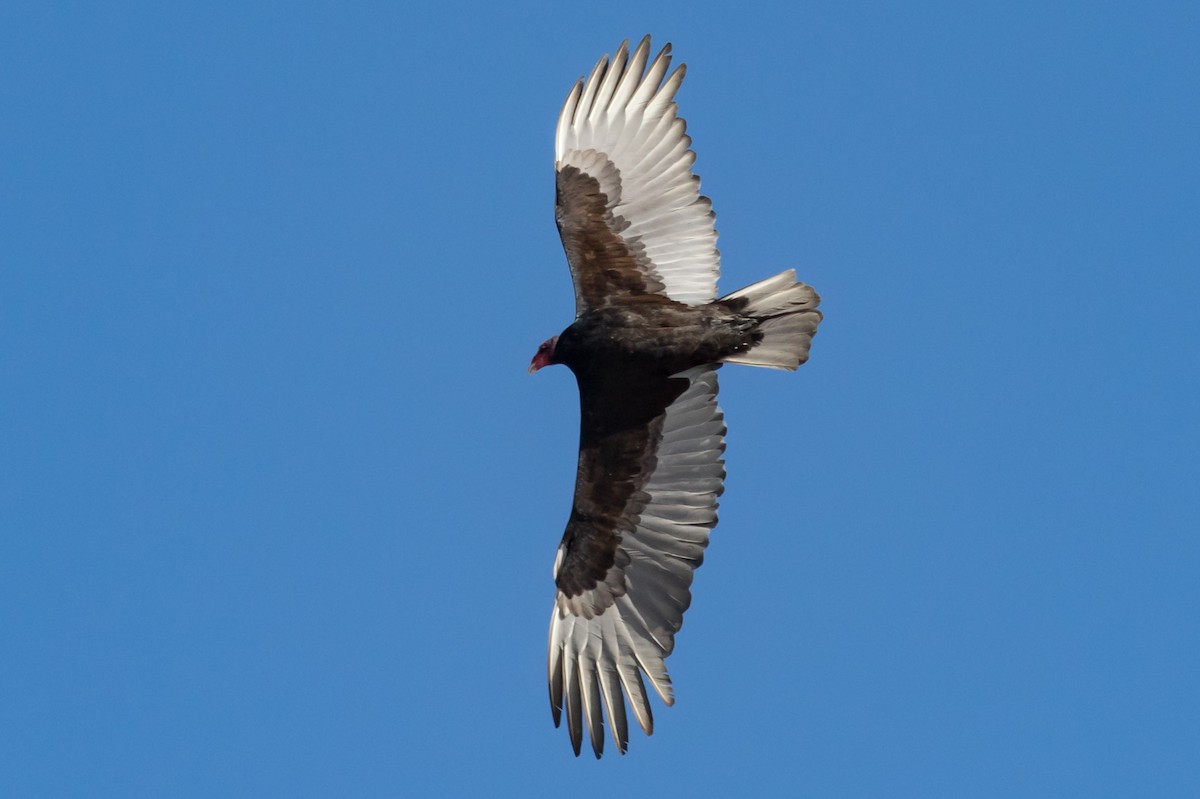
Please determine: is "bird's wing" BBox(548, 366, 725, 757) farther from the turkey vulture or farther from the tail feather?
the tail feather

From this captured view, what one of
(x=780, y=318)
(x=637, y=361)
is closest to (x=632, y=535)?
(x=637, y=361)

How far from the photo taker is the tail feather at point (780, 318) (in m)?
9.63

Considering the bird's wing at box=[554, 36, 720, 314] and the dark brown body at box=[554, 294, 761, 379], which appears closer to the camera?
the dark brown body at box=[554, 294, 761, 379]

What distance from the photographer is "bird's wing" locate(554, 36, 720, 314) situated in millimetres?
10094

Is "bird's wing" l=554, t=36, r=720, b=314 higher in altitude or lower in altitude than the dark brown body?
higher

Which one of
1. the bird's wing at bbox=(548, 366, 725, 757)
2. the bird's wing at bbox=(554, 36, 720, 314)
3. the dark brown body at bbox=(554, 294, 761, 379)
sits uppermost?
the bird's wing at bbox=(554, 36, 720, 314)

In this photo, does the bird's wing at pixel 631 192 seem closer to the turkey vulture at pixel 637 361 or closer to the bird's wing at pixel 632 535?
the turkey vulture at pixel 637 361

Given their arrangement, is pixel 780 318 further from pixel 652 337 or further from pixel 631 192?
pixel 631 192

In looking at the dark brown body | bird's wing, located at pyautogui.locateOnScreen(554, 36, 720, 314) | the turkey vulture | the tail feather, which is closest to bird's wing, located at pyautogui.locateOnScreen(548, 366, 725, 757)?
the turkey vulture

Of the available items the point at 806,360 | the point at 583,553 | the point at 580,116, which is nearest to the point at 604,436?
the point at 583,553

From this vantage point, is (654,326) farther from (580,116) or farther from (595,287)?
(580,116)

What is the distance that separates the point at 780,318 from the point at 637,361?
97cm

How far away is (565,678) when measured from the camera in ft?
31.7

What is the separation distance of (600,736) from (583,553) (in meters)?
1.25
